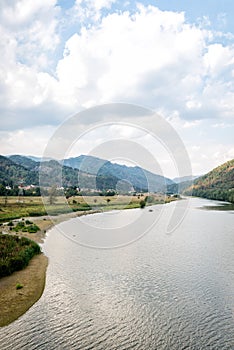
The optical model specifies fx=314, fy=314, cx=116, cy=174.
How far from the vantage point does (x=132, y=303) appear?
2320 cm

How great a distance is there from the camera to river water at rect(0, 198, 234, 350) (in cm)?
1758

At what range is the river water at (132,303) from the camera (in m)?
17.6

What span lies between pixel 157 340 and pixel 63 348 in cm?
520

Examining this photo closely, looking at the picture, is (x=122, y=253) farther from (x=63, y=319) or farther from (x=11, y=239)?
(x=63, y=319)

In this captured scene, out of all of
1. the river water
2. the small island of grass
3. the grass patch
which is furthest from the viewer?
the grass patch

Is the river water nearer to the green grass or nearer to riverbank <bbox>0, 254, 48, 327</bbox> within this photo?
riverbank <bbox>0, 254, 48, 327</bbox>

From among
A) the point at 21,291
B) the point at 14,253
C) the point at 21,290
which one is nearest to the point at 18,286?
the point at 21,290

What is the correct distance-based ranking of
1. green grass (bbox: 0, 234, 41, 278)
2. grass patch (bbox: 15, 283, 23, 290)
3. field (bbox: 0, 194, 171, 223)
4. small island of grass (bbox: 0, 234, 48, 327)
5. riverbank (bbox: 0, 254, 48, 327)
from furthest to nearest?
field (bbox: 0, 194, 171, 223) < green grass (bbox: 0, 234, 41, 278) < grass patch (bbox: 15, 283, 23, 290) < small island of grass (bbox: 0, 234, 48, 327) < riverbank (bbox: 0, 254, 48, 327)

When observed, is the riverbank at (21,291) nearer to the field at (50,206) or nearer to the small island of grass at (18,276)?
the small island of grass at (18,276)

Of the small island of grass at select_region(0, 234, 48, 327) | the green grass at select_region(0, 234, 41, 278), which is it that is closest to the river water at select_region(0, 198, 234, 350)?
the small island of grass at select_region(0, 234, 48, 327)

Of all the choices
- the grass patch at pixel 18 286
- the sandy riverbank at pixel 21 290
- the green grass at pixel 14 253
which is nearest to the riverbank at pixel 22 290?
the sandy riverbank at pixel 21 290

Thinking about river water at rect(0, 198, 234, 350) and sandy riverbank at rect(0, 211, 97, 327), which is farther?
sandy riverbank at rect(0, 211, 97, 327)

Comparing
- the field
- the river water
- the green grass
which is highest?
the field

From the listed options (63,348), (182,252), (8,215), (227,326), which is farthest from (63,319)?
(8,215)
